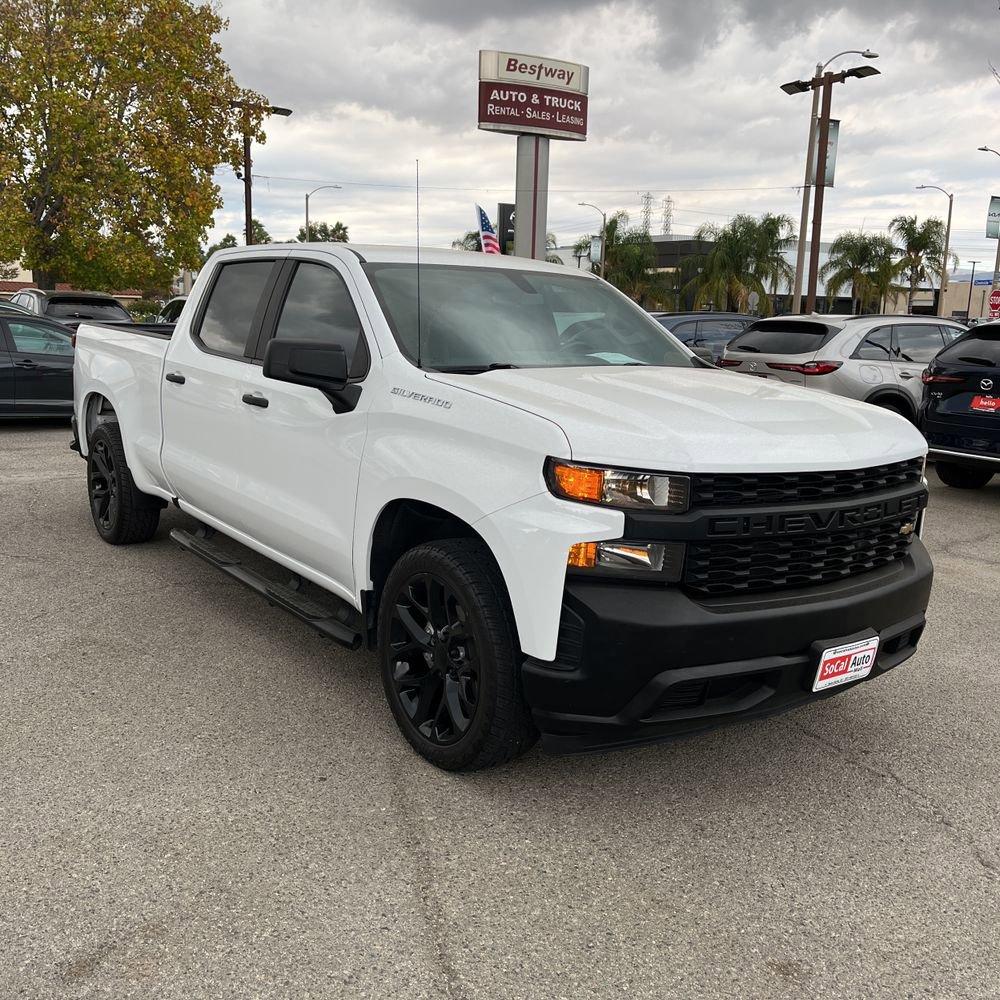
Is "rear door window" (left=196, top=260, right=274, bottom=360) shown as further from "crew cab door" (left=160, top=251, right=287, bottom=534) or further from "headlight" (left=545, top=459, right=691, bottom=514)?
"headlight" (left=545, top=459, right=691, bottom=514)

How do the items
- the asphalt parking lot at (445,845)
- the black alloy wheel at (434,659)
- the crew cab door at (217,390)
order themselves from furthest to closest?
the crew cab door at (217,390) → the black alloy wheel at (434,659) → the asphalt parking lot at (445,845)

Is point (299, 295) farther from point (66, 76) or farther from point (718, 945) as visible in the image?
point (66, 76)

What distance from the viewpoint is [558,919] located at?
2617mm

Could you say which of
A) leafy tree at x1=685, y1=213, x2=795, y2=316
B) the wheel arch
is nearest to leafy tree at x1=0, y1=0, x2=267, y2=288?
the wheel arch

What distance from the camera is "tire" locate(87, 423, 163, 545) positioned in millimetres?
5934

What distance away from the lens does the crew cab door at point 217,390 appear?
4480 mm

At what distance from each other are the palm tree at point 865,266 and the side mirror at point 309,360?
5623 centimetres

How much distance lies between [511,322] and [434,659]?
4.90 feet

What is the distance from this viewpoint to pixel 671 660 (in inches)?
109

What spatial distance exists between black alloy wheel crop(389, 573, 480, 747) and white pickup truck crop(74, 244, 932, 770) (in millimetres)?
10

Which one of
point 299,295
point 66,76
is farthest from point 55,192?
point 299,295

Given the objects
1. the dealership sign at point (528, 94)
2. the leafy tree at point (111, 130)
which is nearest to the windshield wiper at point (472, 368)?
the dealership sign at point (528, 94)

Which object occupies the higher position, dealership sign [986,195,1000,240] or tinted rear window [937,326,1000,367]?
dealership sign [986,195,1000,240]

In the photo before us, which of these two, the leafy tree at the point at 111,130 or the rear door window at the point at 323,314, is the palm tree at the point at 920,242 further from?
the rear door window at the point at 323,314
